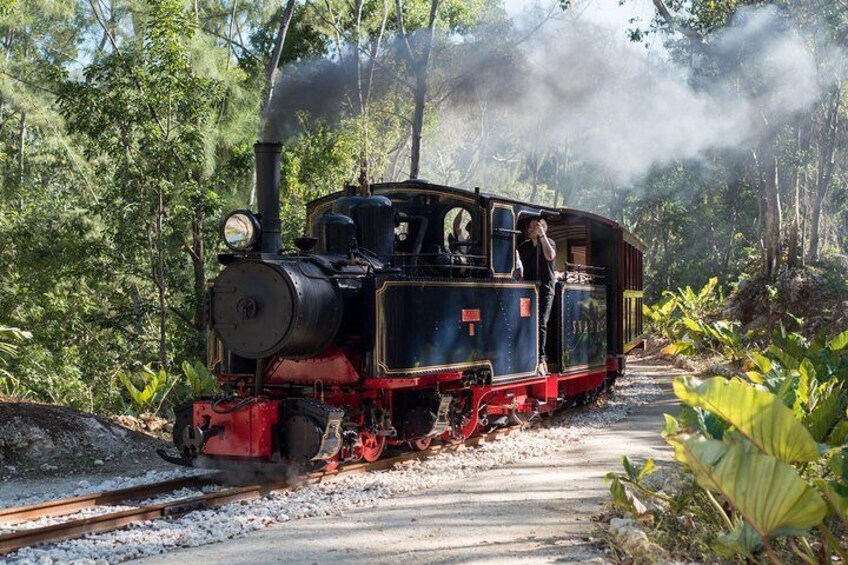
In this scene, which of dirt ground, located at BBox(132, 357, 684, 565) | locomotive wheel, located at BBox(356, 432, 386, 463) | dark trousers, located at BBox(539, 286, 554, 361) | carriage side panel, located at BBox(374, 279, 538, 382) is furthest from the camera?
dark trousers, located at BBox(539, 286, 554, 361)

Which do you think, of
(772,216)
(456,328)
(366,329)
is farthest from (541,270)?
(772,216)

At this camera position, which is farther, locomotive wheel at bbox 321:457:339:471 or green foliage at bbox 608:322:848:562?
locomotive wheel at bbox 321:457:339:471

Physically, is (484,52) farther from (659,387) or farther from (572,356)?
(572,356)

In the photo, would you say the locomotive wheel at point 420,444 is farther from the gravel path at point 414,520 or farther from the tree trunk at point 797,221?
the tree trunk at point 797,221

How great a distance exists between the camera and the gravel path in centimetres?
480

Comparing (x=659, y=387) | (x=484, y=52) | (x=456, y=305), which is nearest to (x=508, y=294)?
(x=456, y=305)

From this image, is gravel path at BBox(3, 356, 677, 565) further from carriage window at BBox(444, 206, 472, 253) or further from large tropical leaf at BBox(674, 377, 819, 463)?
carriage window at BBox(444, 206, 472, 253)

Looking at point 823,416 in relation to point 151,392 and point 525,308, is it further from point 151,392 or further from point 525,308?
point 151,392

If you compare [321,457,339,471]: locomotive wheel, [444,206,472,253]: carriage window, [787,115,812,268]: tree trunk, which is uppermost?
[787,115,812,268]: tree trunk

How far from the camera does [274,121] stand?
14.3m

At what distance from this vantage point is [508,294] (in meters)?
8.73

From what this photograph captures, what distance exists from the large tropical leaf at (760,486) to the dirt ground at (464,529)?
1217mm

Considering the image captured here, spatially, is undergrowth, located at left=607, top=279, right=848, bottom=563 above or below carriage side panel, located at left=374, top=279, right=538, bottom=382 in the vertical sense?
below

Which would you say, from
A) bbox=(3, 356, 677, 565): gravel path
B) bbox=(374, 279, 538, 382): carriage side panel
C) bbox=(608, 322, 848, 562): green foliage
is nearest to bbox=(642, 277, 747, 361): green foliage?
bbox=(374, 279, 538, 382): carriage side panel
